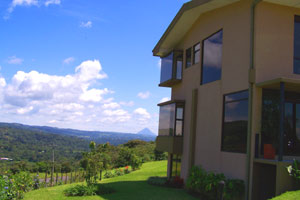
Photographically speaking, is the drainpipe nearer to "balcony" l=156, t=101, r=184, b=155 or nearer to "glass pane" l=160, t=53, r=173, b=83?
"balcony" l=156, t=101, r=184, b=155

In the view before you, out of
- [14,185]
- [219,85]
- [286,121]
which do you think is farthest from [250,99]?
[14,185]

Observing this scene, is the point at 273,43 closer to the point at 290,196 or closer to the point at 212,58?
the point at 212,58

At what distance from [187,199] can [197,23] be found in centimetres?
861

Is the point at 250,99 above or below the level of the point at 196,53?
below

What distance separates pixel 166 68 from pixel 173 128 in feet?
14.4

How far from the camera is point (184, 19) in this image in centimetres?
1622

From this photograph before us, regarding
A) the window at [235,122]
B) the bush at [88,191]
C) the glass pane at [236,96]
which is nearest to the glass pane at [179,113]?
the window at [235,122]

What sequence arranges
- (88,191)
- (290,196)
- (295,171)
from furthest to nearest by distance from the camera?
(88,191)
(295,171)
(290,196)

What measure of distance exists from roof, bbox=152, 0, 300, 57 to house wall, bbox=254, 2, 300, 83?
384mm

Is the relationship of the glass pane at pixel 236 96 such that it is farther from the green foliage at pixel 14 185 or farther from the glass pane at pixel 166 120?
the green foliage at pixel 14 185

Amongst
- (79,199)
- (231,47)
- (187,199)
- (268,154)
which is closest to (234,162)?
(268,154)

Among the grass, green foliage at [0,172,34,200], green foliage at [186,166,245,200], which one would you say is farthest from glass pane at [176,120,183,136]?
the grass

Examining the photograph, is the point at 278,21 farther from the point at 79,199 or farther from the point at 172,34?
the point at 79,199

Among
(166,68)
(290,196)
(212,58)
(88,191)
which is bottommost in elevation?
(88,191)
